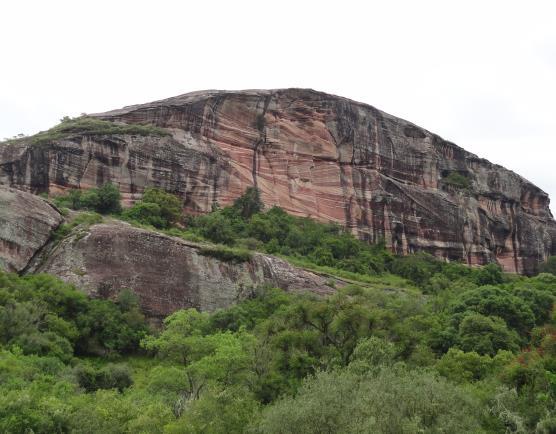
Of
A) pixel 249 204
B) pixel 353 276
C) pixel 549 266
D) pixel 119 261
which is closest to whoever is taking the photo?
pixel 119 261

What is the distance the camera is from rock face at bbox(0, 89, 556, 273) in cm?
5725

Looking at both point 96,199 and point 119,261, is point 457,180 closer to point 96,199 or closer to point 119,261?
point 96,199

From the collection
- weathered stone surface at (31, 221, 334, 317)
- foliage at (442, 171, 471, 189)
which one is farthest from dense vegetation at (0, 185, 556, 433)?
foliage at (442, 171, 471, 189)

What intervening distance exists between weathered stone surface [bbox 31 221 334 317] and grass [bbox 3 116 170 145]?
1628 cm

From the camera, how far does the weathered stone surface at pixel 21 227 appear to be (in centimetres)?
3931

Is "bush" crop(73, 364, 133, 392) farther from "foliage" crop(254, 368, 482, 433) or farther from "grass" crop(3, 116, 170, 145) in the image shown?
"grass" crop(3, 116, 170, 145)

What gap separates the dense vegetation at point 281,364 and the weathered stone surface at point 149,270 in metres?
1.40

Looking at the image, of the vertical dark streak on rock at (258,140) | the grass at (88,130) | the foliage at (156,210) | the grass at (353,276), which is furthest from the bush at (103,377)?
the vertical dark streak on rock at (258,140)

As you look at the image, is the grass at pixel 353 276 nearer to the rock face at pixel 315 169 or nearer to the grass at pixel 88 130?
the rock face at pixel 315 169

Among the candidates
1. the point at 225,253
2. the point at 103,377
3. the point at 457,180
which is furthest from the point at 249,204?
the point at 103,377

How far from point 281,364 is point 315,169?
1750 inches

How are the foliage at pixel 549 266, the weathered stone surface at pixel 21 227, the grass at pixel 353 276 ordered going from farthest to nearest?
the foliage at pixel 549 266 → the grass at pixel 353 276 → the weathered stone surface at pixel 21 227

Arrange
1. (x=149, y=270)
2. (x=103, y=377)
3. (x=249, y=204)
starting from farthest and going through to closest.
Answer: (x=249, y=204), (x=149, y=270), (x=103, y=377)

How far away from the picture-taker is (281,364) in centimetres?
2706
